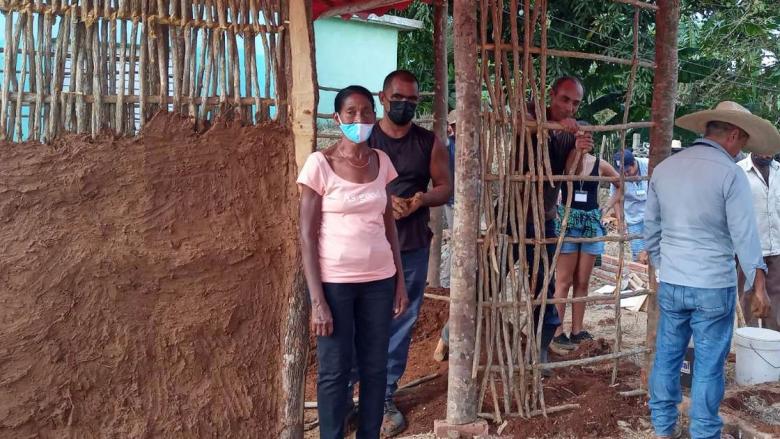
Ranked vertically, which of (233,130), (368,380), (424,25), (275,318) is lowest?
(368,380)

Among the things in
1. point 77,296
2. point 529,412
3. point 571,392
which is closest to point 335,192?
point 77,296

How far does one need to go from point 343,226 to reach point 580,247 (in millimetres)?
3019

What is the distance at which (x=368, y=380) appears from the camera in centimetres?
319

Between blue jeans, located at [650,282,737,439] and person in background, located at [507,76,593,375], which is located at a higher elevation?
person in background, located at [507,76,593,375]

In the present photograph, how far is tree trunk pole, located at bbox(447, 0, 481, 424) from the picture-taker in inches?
142

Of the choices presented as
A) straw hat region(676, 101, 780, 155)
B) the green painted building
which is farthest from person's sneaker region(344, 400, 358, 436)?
the green painted building

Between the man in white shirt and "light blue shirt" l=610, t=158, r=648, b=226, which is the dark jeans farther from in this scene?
"light blue shirt" l=610, t=158, r=648, b=226

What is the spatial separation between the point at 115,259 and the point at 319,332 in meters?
1.02

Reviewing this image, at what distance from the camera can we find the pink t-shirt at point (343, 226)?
2955 mm

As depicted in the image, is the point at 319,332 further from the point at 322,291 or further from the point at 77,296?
the point at 77,296

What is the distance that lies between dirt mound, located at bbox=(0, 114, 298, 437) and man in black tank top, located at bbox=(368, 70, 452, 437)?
0.74 m

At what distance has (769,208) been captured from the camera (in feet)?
17.5

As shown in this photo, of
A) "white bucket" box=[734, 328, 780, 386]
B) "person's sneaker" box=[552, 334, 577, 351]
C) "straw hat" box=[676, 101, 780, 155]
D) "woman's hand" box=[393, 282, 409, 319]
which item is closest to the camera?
"woman's hand" box=[393, 282, 409, 319]

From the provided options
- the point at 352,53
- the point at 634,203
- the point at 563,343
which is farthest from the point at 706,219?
the point at 352,53
